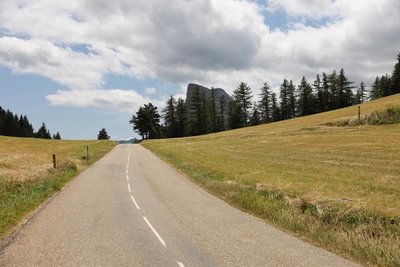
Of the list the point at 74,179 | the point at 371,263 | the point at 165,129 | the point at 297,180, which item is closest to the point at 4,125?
the point at 165,129

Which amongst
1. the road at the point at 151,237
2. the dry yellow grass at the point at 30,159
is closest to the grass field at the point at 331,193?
the road at the point at 151,237

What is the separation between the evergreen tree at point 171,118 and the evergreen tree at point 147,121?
123 inches

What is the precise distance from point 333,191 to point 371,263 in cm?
865

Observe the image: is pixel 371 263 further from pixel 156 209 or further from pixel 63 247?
pixel 156 209

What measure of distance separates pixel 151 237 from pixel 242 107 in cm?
12801

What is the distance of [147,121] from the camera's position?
139 meters

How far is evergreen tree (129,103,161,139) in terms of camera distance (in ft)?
456

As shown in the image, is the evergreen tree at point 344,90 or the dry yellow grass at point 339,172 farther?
the evergreen tree at point 344,90

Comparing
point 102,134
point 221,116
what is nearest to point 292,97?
point 221,116

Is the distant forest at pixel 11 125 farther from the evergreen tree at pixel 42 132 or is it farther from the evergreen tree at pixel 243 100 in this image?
the evergreen tree at pixel 243 100

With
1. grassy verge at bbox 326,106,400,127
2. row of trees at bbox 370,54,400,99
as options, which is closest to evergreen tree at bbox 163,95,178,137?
row of trees at bbox 370,54,400,99

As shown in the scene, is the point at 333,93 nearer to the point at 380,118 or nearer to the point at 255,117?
the point at 255,117

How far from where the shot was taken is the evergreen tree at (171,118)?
140250 mm

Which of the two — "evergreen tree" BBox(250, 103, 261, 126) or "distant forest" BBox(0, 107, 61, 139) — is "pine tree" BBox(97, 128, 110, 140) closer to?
"distant forest" BBox(0, 107, 61, 139)
